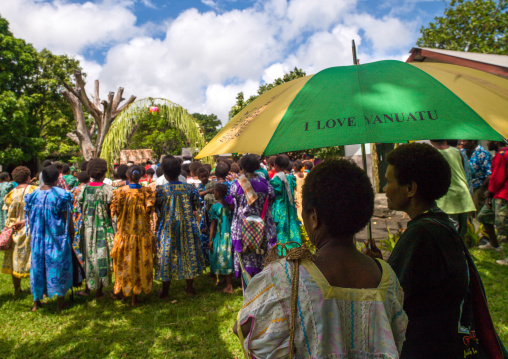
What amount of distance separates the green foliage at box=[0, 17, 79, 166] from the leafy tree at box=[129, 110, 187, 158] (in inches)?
188

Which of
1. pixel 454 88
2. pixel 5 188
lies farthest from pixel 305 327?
pixel 5 188

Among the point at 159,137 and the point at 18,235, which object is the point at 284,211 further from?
the point at 159,137

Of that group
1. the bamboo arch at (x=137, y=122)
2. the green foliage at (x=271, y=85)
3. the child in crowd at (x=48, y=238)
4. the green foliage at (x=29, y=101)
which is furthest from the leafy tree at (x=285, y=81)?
the child in crowd at (x=48, y=238)

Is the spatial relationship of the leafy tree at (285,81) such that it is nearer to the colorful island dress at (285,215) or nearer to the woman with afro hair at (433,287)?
the colorful island dress at (285,215)

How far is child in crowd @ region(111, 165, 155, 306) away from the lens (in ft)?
15.0

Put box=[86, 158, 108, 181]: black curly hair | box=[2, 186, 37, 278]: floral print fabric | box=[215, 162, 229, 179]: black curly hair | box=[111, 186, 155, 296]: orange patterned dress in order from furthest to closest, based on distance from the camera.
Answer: box=[215, 162, 229, 179]: black curly hair < box=[2, 186, 37, 278]: floral print fabric < box=[86, 158, 108, 181]: black curly hair < box=[111, 186, 155, 296]: orange patterned dress

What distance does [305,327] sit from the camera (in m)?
1.20

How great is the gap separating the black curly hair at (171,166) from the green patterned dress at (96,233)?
32.7 inches

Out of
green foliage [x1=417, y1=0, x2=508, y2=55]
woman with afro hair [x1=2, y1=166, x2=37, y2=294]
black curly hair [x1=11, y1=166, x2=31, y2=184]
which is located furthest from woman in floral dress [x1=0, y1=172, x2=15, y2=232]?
green foliage [x1=417, y1=0, x2=508, y2=55]

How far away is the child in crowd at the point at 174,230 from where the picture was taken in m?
4.74

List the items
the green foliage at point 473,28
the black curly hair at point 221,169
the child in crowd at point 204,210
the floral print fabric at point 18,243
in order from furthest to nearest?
the green foliage at point 473,28, the child in crowd at point 204,210, the black curly hair at point 221,169, the floral print fabric at point 18,243

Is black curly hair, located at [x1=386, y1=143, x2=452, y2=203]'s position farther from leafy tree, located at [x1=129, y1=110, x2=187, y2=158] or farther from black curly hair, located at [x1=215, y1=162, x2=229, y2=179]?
leafy tree, located at [x1=129, y1=110, x2=187, y2=158]

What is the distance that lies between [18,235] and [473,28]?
65.5 feet

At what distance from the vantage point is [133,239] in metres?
4.61
